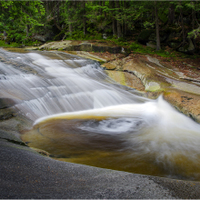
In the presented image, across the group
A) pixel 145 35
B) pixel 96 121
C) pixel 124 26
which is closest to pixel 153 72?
pixel 96 121

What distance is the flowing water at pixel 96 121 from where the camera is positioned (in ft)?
11.8

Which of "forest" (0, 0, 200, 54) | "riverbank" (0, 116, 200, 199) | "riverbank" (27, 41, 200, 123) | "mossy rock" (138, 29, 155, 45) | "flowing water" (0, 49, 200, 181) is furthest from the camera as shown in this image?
"mossy rock" (138, 29, 155, 45)

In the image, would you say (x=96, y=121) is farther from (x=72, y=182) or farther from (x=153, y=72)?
(x=153, y=72)

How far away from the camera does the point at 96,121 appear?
5.92 metres

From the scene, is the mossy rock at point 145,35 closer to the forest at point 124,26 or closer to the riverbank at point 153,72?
the forest at point 124,26

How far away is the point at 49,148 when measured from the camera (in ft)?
12.6

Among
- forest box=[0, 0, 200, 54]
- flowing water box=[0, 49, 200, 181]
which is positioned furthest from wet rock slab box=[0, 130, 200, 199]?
forest box=[0, 0, 200, 54]

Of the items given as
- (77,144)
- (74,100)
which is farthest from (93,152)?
(74,100)

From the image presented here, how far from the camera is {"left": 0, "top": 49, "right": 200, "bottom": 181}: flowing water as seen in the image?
3582 millimetres

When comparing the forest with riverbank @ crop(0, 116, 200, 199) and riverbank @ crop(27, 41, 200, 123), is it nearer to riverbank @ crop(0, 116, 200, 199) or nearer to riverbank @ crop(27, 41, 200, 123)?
riverbank @ crop(27, 41, 200, 123)

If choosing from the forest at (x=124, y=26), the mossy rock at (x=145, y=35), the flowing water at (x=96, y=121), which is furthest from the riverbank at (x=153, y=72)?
the mossy rock at (x=145, y=35)

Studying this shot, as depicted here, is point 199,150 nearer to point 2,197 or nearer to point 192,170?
point 192,170

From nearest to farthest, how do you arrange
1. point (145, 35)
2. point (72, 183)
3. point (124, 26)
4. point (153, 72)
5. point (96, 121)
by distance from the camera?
1. point (72, 183)
2. point (96, 121)
3. point (153, 72)
4. point (145, 35)
5. point (124, 26)

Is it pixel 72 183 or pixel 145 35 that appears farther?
pixel 145 35
